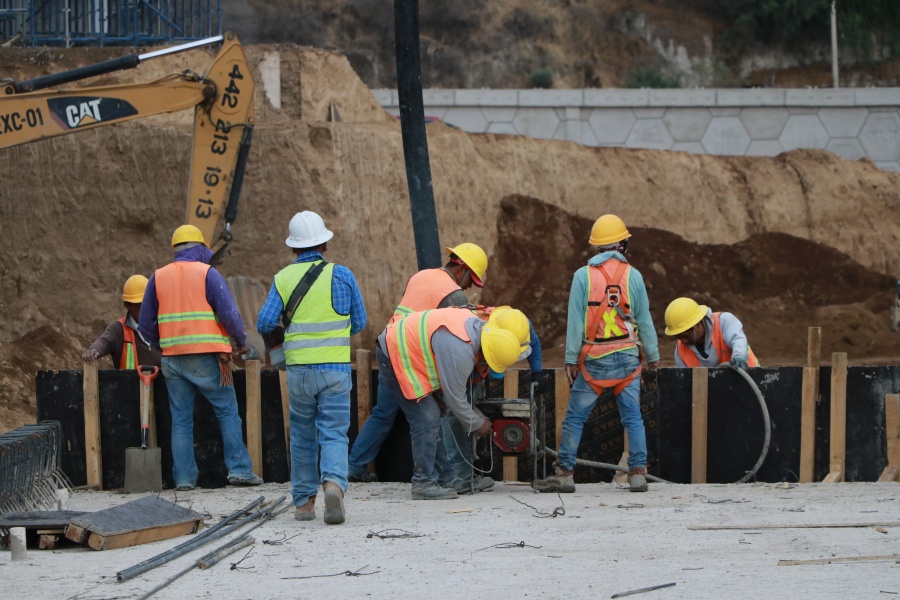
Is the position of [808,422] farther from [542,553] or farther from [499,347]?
[542,553]

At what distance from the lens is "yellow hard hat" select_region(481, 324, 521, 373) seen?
26.1ft

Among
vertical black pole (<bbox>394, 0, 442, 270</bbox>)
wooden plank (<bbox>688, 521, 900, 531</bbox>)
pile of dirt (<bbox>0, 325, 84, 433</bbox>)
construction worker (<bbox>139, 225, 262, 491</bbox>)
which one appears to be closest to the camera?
wooden plank (<bbox>688, 521, 900, 531</bbox>)

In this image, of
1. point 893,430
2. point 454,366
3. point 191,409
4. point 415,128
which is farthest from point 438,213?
point 454,366

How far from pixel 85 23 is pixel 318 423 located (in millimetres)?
12915

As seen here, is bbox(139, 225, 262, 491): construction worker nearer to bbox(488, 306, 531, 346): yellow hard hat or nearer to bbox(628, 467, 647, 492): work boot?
bbox(488, 306, 531, 346): yellow hard hat

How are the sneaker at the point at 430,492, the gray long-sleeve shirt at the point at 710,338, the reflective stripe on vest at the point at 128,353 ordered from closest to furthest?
the sneaker at the point at 430,492, the gray long-sleeve shirt at the point at 710,338, the reflective stripe on vest at the point at 128,353

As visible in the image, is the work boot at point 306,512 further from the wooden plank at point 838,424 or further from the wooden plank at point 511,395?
the wooden plank at point 838,424

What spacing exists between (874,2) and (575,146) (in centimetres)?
763

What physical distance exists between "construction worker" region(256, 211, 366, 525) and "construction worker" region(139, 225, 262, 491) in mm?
1301

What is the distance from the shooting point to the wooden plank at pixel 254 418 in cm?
926

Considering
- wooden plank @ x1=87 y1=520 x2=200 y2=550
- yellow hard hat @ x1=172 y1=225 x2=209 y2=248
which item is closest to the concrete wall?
yellow hard hat @ x1=172 y1=225 x2=209 y2=248

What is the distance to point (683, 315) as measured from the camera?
9547 millimetres

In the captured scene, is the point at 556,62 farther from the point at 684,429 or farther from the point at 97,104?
the point at 684,429

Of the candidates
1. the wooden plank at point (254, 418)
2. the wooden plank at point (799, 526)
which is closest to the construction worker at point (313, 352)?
the wooden plank at point (254, 418)
